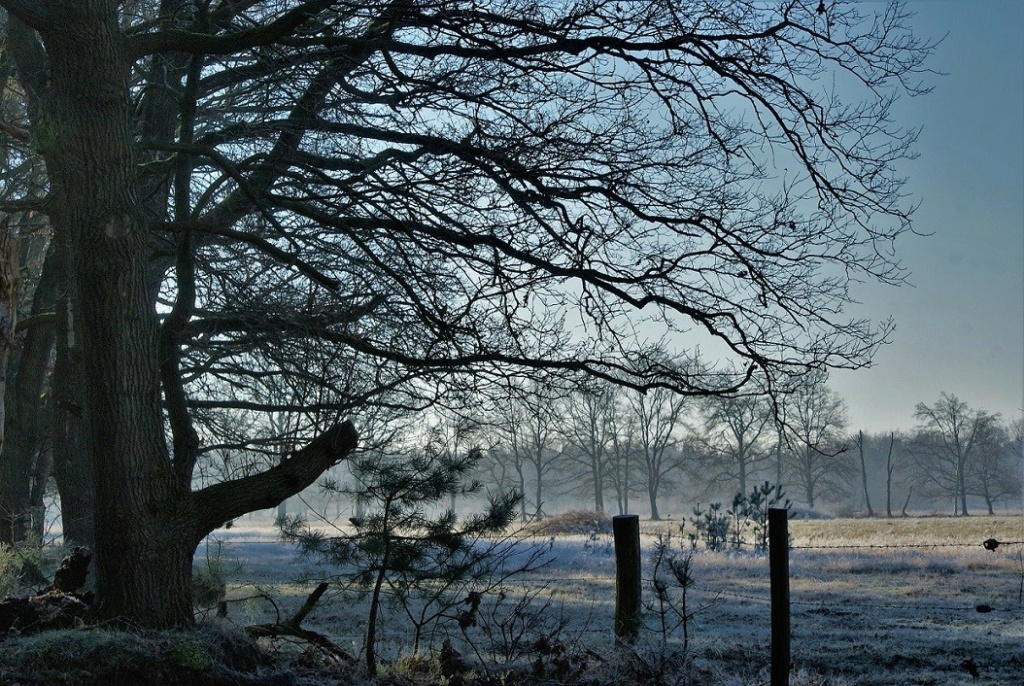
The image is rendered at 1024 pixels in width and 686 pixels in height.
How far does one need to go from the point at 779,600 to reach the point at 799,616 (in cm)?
625

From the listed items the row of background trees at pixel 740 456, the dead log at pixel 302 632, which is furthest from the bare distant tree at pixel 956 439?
the dead log at pixel 302 632

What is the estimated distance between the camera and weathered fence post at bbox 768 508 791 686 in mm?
6156

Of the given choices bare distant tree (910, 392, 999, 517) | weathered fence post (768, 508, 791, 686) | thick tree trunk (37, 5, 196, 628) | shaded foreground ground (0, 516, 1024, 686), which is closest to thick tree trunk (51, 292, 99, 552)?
shaded foreground ground (0, 516, 1024, 686)

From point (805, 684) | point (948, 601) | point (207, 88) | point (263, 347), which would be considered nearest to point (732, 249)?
point (805, 684)

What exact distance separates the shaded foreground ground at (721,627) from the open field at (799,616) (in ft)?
0.10

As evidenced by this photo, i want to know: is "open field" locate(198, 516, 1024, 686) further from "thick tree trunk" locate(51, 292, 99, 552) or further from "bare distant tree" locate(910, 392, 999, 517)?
"bare distant tree" locate(910, 392, 999, 517)

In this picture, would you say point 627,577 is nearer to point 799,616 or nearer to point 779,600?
point 779,600

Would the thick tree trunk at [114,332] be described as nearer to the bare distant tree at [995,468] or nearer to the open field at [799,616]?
the open field at [799,616]

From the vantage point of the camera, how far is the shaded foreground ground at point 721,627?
638cm

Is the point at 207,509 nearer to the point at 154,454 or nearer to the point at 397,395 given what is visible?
the point at 154,454

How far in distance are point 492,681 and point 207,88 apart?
23.5 ft


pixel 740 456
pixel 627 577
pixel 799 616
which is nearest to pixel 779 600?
pixel 627 577

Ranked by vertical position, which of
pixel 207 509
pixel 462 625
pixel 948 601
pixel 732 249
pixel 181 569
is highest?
pixel 732 249

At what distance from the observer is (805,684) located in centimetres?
669
